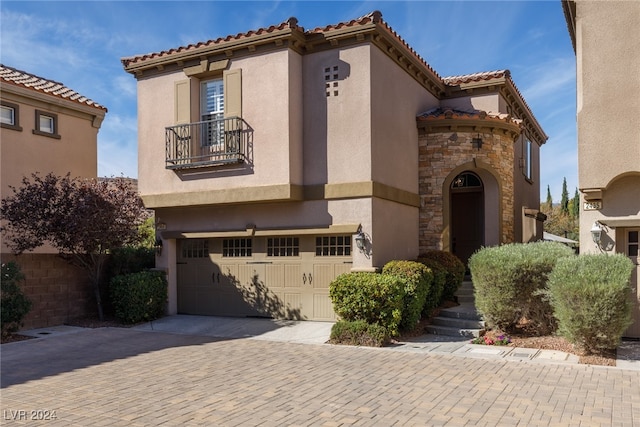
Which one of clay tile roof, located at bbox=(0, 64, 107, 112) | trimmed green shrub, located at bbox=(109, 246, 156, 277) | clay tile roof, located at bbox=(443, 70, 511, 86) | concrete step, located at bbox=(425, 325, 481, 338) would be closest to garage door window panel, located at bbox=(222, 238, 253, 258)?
trimmed green shrub, located at bbox=(109, 246, 156, 277)

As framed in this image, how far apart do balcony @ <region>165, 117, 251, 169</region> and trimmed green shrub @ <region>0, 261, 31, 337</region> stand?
A: 4468mm

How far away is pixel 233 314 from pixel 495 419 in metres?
9.07

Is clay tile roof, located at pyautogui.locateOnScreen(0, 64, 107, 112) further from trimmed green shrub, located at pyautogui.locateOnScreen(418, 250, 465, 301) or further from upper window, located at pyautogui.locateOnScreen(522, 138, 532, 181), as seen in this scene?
upper window, located at pyautogui.locateOnScreen(522, 138, 532, 181)

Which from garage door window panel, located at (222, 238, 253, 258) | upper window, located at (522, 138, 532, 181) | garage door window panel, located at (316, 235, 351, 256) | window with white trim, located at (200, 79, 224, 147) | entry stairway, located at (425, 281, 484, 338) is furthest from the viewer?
upper window, located at (522, 138, 532, 181)

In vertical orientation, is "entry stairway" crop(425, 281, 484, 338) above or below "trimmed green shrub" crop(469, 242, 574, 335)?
below

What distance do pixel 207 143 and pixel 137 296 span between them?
14.5 feet

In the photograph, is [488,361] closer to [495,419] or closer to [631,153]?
[495,419]

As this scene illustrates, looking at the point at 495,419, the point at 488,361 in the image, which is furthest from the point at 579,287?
the point at 495,419

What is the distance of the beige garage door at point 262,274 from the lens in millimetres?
13102

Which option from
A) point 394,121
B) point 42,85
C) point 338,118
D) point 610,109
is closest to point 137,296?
point 338,118

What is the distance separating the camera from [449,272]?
45.3ft

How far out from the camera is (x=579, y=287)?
31.2 feet

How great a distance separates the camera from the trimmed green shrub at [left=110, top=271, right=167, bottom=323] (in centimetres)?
1390

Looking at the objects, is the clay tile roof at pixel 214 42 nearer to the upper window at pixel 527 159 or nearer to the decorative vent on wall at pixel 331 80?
the decorative vent on wall at pixel 331 80
